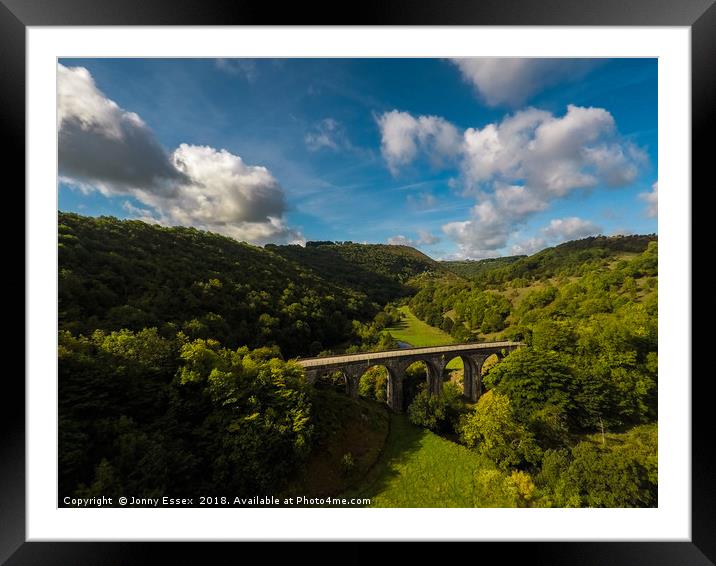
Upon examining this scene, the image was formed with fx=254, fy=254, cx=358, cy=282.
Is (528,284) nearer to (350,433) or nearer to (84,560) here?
(350,433)

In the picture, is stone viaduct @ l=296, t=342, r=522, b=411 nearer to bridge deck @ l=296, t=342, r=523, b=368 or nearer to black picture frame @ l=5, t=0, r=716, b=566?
bridge deck @ l=296, t=342, r=523, b=368

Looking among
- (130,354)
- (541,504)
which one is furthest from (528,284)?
(130,354)
